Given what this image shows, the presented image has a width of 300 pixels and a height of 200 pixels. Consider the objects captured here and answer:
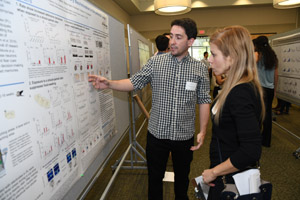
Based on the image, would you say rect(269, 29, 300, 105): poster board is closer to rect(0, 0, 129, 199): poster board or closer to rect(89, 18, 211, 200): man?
rect(89, 18, 211, 200): man

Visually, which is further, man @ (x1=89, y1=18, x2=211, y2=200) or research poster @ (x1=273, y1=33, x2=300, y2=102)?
A: research poster @ (x1=273, y1=33, x2=300, y2=102)

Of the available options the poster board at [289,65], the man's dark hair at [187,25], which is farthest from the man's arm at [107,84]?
the poster board at [289,65]

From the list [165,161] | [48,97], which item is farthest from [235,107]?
[165,161]

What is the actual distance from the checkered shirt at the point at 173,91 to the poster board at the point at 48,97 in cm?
40

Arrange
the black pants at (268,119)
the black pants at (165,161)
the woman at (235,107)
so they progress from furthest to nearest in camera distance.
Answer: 1. the black pants at (268,119)
2. the black pants at (165,161)
3. the woman at (235,107)

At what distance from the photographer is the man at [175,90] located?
1.48 metres

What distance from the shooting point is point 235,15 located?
8.48 meters

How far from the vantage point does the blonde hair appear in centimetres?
92

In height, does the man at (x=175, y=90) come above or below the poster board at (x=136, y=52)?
below

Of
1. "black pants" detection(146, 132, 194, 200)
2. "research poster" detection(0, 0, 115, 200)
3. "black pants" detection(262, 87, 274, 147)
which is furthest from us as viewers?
"black pants" detection(262, 87, 274, 147)

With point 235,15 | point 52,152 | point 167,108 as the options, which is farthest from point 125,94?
point 235,15

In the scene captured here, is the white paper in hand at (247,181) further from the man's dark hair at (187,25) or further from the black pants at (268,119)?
the black pants at (268,119)

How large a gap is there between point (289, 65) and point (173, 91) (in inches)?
105

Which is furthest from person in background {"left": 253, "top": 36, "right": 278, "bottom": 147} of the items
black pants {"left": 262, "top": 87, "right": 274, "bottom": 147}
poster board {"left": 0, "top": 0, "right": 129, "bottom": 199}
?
poster board {"left": 0, "top": 0, "right": 129, "bottom": 199}
